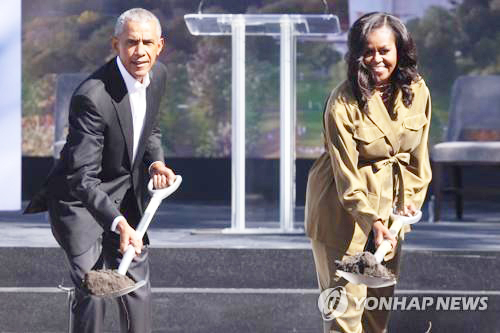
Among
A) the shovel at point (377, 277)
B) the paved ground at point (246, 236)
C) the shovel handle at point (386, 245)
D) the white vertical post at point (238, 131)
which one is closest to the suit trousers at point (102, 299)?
the shovel at point (377, 277)

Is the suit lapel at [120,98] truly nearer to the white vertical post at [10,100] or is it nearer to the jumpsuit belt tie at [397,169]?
the jumpsuit belt tie at [397,169]

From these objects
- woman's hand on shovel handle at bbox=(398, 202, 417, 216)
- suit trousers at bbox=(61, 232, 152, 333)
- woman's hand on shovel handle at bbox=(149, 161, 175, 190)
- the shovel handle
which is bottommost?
suit trousers at bbox=(61, 232, 152, 333)

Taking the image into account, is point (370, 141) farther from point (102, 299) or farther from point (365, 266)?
point (102, 299)

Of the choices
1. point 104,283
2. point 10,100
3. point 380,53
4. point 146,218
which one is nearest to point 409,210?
point 380,53

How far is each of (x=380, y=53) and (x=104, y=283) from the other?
1126mm

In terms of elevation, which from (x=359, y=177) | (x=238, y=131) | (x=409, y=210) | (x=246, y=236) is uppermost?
(x=238, y=131)

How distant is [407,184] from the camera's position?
4523mm

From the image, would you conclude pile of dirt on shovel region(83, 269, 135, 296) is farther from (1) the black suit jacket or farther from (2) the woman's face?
(2) the woman's face

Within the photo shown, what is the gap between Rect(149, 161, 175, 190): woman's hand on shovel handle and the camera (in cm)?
466

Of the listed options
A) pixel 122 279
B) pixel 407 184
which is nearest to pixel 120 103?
pixel 122 279

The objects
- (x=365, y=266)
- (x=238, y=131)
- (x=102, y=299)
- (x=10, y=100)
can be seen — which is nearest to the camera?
(x=365, y=266)

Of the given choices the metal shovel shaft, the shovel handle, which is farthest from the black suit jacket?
the shovel handle

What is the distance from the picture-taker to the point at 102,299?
4855mm

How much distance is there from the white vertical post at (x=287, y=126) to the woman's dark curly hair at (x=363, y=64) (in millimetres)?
3207
